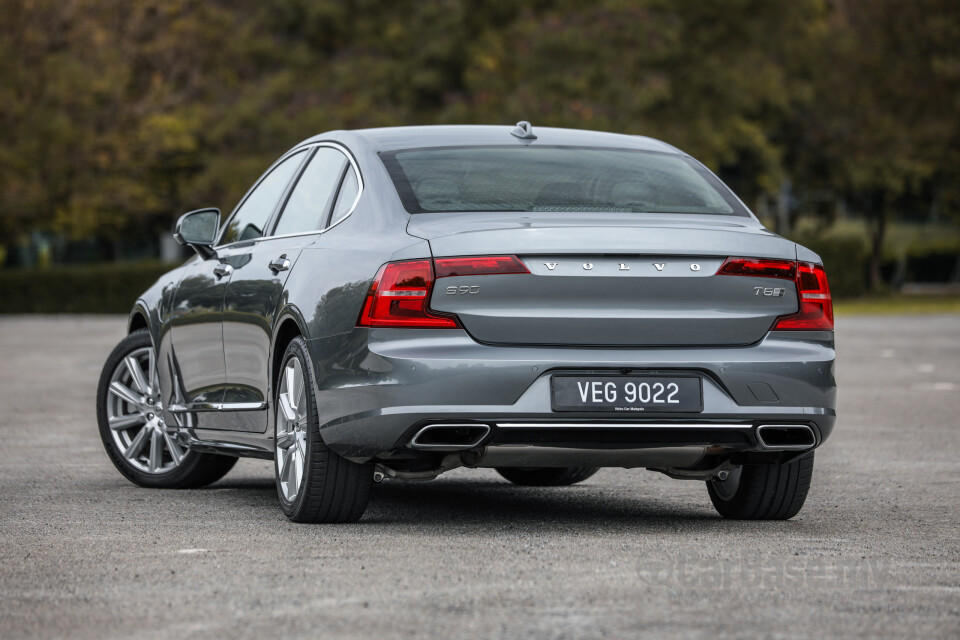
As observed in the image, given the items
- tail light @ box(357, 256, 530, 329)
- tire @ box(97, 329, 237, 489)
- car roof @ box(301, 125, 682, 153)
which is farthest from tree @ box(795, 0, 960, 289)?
tail light @ box(357, 256, 530, 329)

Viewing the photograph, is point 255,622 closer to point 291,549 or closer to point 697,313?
point 291,549

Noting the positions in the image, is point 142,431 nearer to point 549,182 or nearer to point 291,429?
point 291,429

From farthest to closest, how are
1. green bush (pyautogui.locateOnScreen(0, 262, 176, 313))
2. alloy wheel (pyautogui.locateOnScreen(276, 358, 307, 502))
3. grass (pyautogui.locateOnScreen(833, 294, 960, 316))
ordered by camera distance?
green bush (pyautogui.locateOnScreen(0, 262, 176, 313)) → grass (pyautogui.locateOnScreen(833, 294, 960, 316)) → alloy wheel (pyautogui.locateOnScreen(276, 358, 307, 502))

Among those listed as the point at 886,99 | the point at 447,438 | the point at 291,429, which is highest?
the point at 447,438

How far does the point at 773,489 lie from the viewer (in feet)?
23.5

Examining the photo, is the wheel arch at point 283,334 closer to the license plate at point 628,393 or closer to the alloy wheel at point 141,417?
the license plate at point 628,393

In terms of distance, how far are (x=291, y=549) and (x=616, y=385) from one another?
1.28 meters

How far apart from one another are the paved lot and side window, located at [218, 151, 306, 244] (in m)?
1.22

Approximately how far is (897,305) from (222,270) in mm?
38625

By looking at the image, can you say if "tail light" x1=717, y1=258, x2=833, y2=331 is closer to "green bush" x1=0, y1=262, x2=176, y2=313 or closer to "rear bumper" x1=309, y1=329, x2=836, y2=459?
"rear bumper" x1=309, y1=329, x2=836, y2=459

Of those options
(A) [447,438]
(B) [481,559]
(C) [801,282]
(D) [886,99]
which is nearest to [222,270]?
(A) [447,438]

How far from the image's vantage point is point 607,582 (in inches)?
216

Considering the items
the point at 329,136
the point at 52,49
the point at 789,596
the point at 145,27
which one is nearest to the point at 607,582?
the point at 789,596

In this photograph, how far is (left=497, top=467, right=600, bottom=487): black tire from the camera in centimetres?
876
